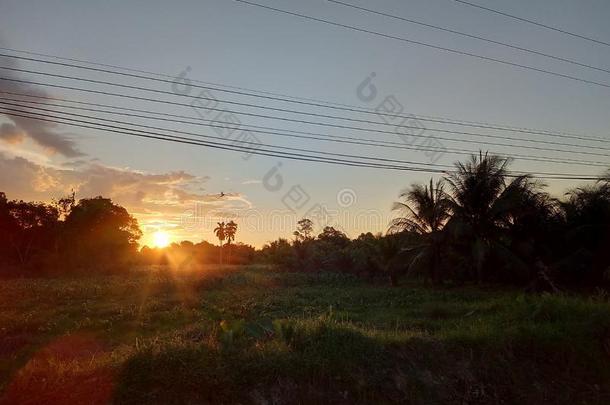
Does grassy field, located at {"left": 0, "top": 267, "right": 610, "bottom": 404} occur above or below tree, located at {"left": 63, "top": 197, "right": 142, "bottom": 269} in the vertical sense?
below

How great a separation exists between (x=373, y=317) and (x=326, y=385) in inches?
476

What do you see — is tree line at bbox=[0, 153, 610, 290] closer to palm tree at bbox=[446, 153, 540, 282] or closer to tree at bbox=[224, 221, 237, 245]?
palm tree at bbox=[446, 153, 540, 282]

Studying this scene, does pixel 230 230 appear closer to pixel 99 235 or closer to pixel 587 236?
pixel 99 235

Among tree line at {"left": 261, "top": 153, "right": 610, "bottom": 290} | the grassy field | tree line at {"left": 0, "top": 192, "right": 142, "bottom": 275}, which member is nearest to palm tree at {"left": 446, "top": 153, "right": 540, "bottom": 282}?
tree line at {"left": 261, "top": 153, "right": 610, "bottom": 290}

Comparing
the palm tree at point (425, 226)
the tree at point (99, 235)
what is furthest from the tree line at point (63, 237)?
the palm tree at point (425, 226)

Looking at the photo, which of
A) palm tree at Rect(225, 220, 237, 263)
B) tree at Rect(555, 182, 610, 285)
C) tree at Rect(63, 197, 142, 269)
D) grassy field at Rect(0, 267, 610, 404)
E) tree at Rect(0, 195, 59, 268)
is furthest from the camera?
palm tree at Rect(225, 220, 237, 263)

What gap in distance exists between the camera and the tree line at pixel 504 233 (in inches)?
1084

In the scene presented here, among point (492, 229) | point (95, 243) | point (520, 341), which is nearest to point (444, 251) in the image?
point (492, 229)

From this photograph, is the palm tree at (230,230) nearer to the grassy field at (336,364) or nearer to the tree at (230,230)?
the tree at (230,230)

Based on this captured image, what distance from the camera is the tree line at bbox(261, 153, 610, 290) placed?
2753 centimetres

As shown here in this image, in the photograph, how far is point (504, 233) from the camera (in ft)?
100

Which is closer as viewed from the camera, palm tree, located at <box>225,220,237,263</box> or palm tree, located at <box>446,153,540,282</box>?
palm tree, located at <box>446,153,540,282</box>

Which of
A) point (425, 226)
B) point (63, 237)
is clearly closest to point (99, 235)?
point (63, 237)

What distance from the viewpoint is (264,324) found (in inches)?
394
